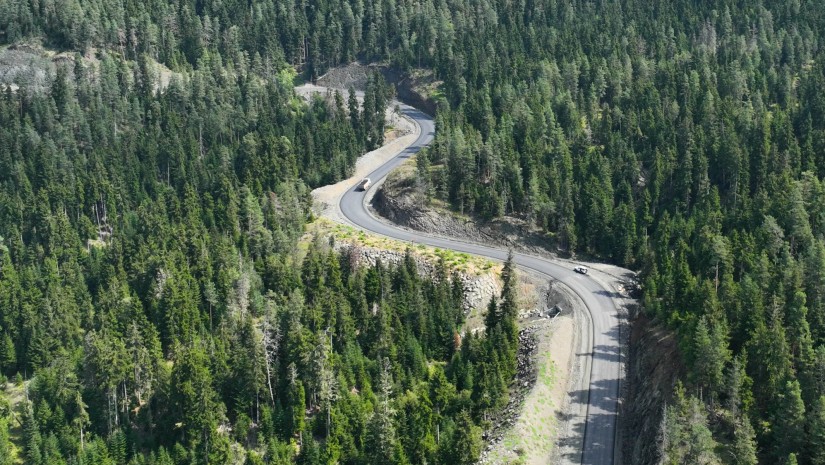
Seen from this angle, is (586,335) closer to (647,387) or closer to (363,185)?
(647,387)

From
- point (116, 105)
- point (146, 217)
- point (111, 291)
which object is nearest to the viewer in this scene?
point (111, 291)

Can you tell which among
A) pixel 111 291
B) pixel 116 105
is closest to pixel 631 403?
pixel 111 291

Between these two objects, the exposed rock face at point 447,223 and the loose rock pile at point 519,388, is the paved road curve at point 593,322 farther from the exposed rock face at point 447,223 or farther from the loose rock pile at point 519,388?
the loose rock pile at point 519,388

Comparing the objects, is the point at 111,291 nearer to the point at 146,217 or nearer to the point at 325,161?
the point at 146,217

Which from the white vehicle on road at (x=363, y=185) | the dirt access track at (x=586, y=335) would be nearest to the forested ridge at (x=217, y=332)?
the dirt access track at (x=586, y=335)

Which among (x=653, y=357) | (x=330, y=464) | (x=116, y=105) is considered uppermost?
(x=116, y=105)

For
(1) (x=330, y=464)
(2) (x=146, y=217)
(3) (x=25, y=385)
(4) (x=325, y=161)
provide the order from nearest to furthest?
(1) (x=330, y=464), (3) (x=25, y=385), (2) (x=146, y=217), (4) (x=325, y=161)

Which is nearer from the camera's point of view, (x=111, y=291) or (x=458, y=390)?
(x=458, y=390)

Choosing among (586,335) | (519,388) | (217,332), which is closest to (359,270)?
(217,332)
